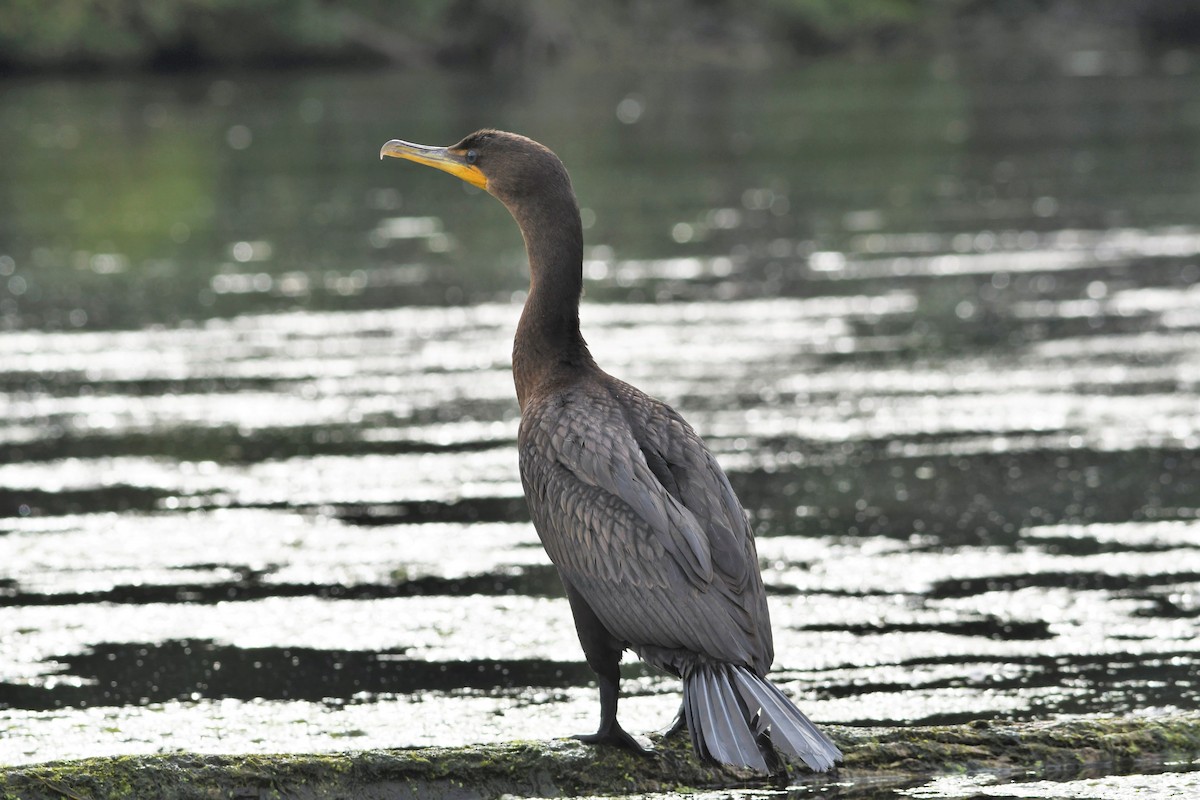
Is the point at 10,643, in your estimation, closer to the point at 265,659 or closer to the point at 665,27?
the point at 265,659

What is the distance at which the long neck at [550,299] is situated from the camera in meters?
5.38

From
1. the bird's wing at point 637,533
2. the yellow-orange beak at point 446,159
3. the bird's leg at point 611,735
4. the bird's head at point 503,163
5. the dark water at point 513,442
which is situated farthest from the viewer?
the dark water at point 513,442

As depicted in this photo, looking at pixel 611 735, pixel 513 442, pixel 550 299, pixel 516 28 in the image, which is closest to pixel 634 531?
pixel 611 735

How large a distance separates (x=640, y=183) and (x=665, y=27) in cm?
4881

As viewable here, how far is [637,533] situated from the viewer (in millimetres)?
4754

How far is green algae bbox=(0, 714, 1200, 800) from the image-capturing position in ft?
14.4

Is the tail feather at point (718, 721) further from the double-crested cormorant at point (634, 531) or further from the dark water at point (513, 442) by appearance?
the dark water at point (513, 442)

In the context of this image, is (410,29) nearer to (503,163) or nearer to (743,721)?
(503,163)

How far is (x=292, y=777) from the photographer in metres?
4.49

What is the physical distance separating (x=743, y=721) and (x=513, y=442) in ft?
17.7

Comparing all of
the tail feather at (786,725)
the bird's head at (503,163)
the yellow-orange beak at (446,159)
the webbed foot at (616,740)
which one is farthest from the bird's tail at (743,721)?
the yellow-orange beak at (446,159)

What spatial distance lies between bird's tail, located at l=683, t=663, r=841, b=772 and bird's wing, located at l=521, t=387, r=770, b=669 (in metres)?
0.07

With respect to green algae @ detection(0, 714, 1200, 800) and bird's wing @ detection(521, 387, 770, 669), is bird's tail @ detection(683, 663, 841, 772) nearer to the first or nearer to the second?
bird's wing @ detection(521, 387, 770, 669)

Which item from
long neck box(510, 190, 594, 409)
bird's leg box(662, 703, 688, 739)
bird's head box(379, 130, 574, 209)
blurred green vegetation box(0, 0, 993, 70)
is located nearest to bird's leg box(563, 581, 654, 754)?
bird's leg box(662, 703, 688, 739)
